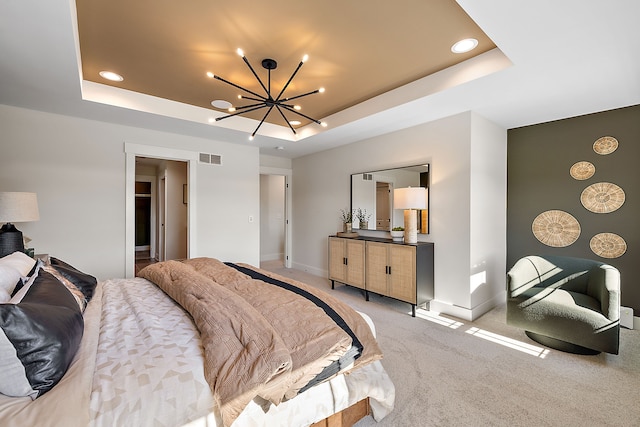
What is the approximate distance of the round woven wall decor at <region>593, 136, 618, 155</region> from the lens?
10.5 ft

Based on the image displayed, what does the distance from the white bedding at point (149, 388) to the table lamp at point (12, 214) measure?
149 cm

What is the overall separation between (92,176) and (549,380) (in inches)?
197

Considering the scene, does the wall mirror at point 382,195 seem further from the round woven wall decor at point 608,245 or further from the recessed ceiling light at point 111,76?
the recessed ceiling light at point 111,76

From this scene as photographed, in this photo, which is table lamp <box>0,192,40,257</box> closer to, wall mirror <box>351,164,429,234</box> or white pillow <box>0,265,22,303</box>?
white pillow <box>0,265,22,303</box>

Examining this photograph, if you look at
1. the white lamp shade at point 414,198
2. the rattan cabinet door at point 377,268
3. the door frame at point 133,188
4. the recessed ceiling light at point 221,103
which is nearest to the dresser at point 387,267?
the rattan cabinet door at point 377,268

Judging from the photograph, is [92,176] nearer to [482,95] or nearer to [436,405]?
[436,405]

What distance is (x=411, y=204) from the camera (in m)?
3.52

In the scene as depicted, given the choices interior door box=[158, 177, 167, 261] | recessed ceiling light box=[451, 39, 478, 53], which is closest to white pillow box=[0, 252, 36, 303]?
recessed ceiling light box=[451, 39, 478, 53]

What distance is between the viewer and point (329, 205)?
5.27 meters

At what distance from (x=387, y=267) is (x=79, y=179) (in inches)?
155

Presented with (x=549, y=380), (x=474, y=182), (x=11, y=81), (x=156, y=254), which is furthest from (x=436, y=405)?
(x=156, y=254)

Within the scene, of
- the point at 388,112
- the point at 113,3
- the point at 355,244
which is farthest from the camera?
the point at 355,244

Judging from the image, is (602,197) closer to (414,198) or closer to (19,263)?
(414,198)

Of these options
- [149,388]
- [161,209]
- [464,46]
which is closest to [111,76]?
[149,388]
